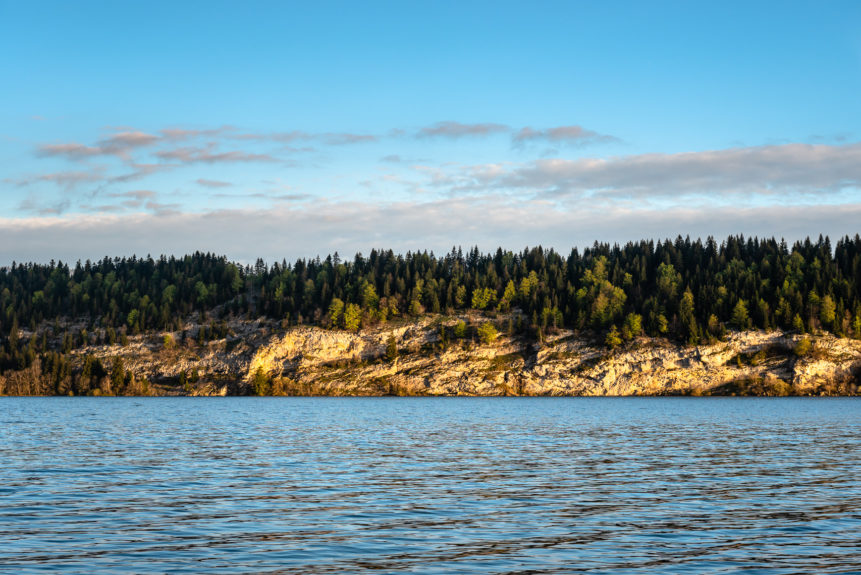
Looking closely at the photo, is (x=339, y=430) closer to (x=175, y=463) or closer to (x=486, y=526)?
(x=175, y=463)

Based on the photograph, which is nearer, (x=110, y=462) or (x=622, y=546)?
(x=622, y=546)

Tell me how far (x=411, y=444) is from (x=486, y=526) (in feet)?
109

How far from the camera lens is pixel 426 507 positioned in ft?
105

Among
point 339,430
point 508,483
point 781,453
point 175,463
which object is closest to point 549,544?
point 508,483

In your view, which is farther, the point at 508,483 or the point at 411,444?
the point at 411,444

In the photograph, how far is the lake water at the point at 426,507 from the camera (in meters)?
23.4

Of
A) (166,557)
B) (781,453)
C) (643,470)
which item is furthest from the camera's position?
(781,453)

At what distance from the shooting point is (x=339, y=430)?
77.6 metres

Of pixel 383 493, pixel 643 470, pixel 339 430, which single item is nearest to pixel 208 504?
pixel 383 493

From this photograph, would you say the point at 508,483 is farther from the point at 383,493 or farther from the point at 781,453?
the point at 781,453

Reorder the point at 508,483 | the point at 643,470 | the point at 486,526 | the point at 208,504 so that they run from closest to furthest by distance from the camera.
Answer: the point at 486,526 → the point at 208,504 → the point at 508,483 → the point at 643,470

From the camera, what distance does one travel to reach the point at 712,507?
107 ft

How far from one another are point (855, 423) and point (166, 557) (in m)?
87.9

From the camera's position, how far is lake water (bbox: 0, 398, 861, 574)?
23406 mm
